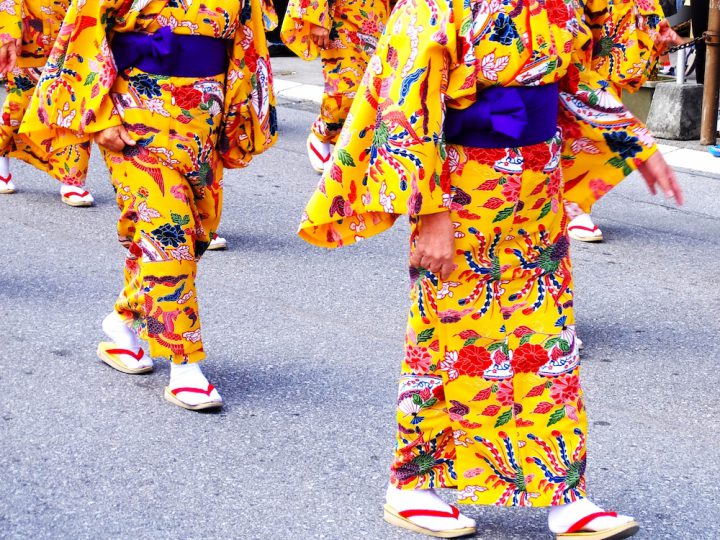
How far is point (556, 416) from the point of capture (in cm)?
276

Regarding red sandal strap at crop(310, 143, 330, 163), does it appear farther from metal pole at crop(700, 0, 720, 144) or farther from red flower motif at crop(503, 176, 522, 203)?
red flower motif at crop(503, 176, 522, 203)

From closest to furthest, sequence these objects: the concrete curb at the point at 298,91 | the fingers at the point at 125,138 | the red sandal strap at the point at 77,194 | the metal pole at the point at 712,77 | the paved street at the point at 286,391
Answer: the paved street at the point at 286,391
the fingers at the point at 125,138
the red sandal strap at the point at 77,194
the metal pole at the point at 712,77
the concrete curb at the point at 298,91

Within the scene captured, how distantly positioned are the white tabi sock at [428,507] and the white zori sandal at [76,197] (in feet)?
12.8

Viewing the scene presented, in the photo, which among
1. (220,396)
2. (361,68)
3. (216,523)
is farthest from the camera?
(361,68)

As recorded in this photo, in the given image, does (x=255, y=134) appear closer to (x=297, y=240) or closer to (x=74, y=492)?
(x=74, y=492)

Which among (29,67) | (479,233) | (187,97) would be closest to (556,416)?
(479,233)

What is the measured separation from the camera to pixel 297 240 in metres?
5.83

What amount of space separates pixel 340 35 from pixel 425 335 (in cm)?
395

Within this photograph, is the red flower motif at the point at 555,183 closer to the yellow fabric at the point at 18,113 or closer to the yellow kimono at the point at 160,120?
the yellow kimono at the point at 160,120

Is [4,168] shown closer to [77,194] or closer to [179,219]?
[77,194]

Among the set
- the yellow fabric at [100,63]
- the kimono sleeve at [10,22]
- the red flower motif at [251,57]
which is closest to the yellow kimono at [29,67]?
Answer: the kimono sleeve at [10,22]

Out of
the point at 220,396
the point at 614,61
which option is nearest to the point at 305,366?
the point at 220,396

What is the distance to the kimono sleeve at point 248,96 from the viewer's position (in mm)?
3736

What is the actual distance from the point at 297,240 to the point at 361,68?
1280 millimetres
